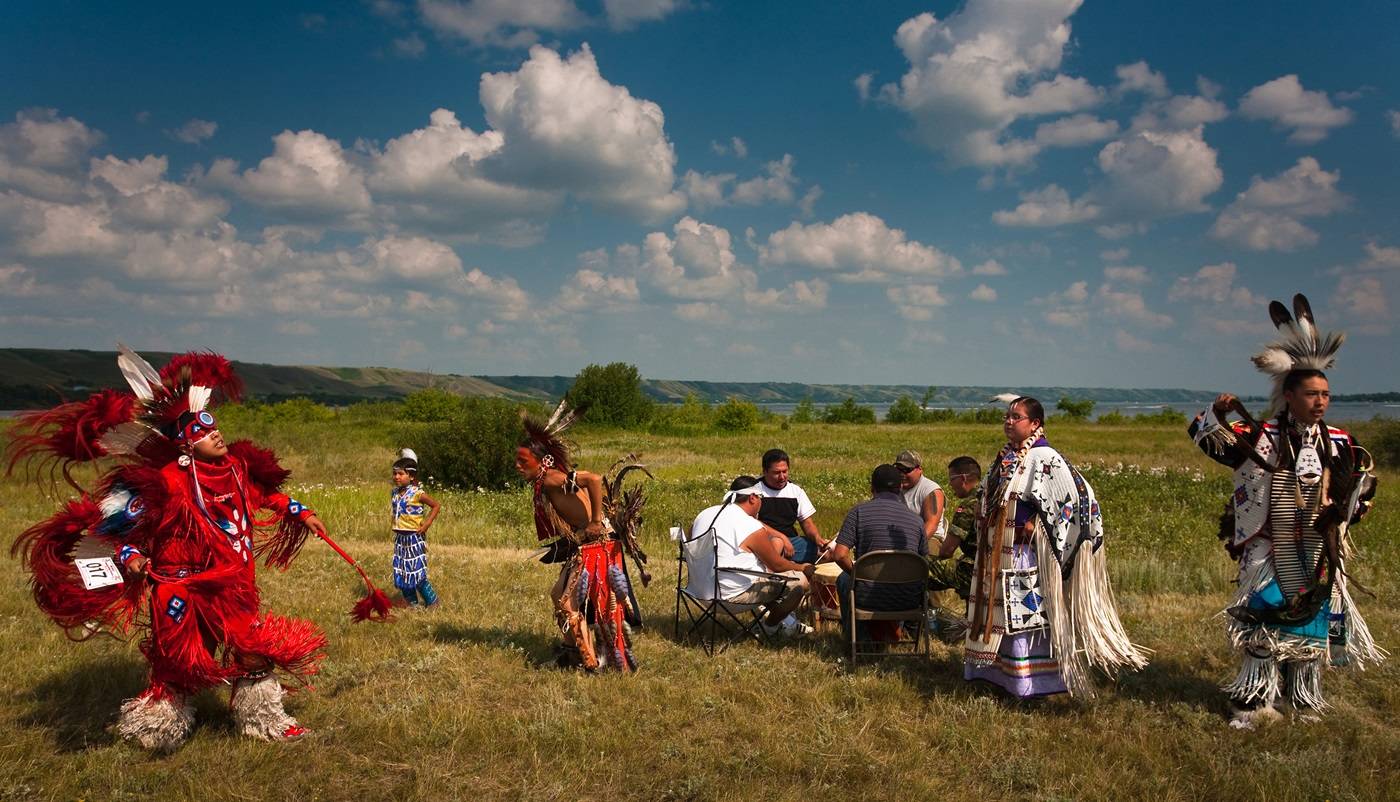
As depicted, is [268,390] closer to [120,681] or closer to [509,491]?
[509,491]

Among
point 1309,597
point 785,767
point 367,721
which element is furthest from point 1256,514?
point 367,721

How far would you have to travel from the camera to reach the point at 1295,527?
5203 millimetres

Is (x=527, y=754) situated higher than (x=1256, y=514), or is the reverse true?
(x=1256, y=514)

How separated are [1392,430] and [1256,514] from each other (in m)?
30.1

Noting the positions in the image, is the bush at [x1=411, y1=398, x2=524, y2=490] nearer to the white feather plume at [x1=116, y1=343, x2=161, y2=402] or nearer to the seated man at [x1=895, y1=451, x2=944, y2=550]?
the seated man at [x1=895, y1=451, x2=944, y2=550]

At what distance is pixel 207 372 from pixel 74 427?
76 centimetres

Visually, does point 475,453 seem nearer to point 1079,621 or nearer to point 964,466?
point 964,466

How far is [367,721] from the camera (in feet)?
17.5

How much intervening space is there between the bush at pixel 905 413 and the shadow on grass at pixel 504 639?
207ft

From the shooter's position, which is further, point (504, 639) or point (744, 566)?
point (504, 639)

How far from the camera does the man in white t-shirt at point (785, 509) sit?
816 cm

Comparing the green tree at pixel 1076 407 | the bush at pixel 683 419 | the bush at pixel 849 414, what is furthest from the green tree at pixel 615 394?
the green tree at pixel 1076 407

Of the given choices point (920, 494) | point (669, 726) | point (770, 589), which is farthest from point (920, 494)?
Result: point (669, 726)

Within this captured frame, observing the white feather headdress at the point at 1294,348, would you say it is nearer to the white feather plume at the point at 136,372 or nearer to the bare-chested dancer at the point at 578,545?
the bare-chested dancer at the point at 578,545
